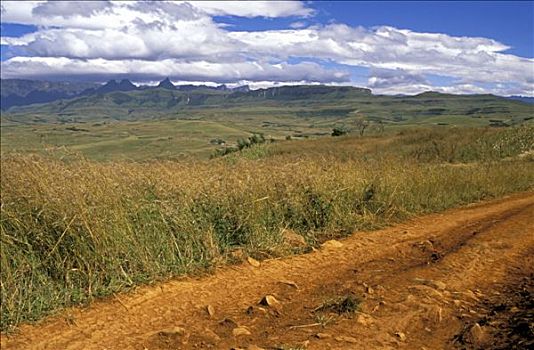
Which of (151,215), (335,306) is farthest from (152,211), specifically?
(335,306)

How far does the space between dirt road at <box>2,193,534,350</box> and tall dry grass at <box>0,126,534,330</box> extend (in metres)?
0.32

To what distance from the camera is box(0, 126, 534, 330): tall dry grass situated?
5552 millimetres

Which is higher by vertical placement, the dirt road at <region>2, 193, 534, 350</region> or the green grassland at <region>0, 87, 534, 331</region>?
the green grassland at <region>0, 87, 534, 331</region>

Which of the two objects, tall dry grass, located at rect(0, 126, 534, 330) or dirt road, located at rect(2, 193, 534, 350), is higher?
tall dry grass, located at rect(0, 126, 534, 330)

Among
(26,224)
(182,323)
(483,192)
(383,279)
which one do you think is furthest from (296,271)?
A: (483,192)

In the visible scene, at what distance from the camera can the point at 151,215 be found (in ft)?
22.3

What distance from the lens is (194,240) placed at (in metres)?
6.83

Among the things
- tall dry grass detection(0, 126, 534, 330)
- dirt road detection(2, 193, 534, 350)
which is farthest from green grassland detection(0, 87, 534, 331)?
dirt road detection(2, 193, 534, 350)

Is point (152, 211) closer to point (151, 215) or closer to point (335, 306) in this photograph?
point (151, 215)

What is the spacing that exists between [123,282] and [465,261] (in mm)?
4184

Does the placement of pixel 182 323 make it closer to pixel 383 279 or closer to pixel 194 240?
pixel 194 240

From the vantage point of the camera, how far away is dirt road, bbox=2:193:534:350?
482 centimetres

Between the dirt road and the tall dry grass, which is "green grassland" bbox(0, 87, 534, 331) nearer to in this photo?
the tall dry grass

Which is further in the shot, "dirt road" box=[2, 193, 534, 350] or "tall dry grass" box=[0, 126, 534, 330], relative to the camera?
"tall dry grass" box=[0, 126, 534, 330]
